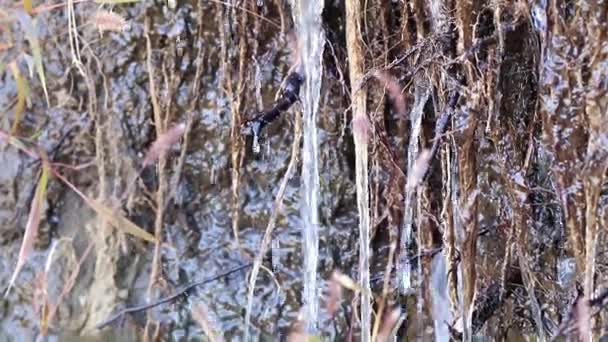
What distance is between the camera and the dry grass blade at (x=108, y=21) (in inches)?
50.5

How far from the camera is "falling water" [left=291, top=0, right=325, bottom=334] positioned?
1.20 meters

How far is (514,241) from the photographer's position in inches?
46.4

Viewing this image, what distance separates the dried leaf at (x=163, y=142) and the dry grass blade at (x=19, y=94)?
0.23 meters

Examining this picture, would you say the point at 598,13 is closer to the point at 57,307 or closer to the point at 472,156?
A: the point at 472,156

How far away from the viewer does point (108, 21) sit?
1.28 meters

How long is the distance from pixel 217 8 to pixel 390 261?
0.51m

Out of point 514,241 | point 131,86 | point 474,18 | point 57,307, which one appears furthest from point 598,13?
point 57,307

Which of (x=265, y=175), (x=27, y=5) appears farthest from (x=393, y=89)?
(x=27, y=5)

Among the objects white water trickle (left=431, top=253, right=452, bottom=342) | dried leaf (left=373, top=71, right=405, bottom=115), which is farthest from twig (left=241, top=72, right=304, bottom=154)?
white water trickle (left=431, top=253, right=452, bottom=342)

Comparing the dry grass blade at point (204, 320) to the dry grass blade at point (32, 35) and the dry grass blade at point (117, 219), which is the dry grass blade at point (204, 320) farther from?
the dry grass blade at point (32, 35)

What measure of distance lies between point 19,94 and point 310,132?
1.66 ft

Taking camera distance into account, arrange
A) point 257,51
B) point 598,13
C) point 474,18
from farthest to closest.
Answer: point 257,51, point 474,18, point 598,13

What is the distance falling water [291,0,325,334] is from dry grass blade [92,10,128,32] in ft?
1.00

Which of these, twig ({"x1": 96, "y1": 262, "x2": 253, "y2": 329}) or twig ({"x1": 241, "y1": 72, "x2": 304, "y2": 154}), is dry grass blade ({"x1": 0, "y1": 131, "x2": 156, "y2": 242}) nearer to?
twig ({"x1": 96, "y1": 262, "x2": 253, "y2": 329})
